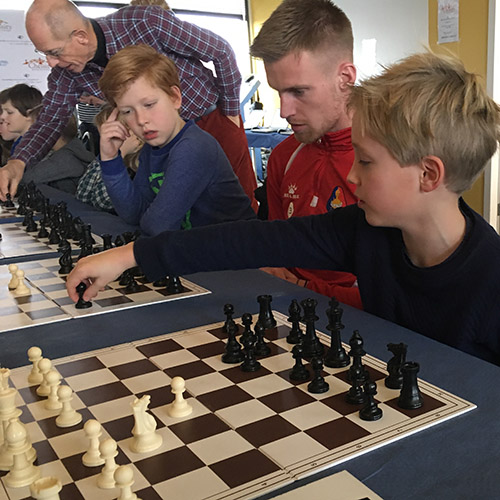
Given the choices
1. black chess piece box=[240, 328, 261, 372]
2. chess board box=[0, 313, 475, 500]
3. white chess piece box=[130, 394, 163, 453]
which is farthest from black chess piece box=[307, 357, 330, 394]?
white chess piece box=[130, 394, 163, 453]

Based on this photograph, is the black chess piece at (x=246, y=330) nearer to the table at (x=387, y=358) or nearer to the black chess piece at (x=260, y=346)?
the black chess piece at (x=260, y=346)

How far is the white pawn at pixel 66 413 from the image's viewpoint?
959mm

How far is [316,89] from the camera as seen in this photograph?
6.28 feet

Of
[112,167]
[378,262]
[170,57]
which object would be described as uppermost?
[170,57]

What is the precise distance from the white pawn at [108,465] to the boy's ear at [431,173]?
0.79 m

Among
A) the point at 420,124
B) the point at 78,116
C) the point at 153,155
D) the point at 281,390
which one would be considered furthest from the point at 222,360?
the point at 78,116

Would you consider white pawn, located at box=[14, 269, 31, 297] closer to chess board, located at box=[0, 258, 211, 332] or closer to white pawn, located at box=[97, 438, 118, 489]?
chess board, located at box=[0, 258, 211, 332]

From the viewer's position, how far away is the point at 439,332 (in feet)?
4.36

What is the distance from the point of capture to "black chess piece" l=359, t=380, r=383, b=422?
93 cm

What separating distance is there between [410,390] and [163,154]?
168 centimetres

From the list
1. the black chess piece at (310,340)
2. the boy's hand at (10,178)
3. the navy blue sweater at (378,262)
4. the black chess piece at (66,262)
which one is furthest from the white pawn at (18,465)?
the boy's hand at (10,178)

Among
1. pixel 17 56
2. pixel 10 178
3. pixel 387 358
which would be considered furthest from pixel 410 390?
pixel 17 56

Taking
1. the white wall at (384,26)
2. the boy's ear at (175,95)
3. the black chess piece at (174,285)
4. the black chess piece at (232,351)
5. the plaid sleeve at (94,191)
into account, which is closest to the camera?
the black chess piece at (232,351)

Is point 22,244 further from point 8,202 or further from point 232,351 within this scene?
point 232,351
